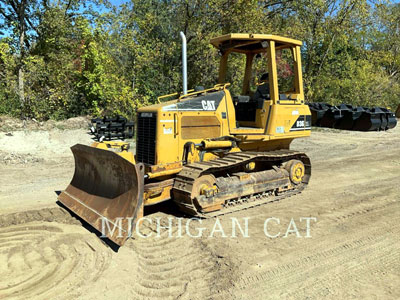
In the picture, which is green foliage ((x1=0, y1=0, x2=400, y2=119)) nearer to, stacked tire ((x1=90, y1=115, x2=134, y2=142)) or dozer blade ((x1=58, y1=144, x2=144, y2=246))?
stacked tire ((x1=90, y1=115, x2=134, y2=142))

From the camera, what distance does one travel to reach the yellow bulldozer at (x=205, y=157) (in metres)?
4.89

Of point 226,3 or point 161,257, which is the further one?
point 226,3

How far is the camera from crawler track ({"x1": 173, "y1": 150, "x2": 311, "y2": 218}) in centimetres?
499

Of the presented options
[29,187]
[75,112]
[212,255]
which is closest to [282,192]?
[212,255]

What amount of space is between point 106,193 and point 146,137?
1053 mm

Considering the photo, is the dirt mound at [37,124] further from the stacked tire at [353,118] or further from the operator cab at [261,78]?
the stacked tire at [353,118]

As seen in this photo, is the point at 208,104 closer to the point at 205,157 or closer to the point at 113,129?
the point at 205,157

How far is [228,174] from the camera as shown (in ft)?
18.7

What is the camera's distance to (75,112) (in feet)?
53.5

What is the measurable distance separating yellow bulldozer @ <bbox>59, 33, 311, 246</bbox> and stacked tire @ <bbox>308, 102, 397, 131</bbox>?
1124 cm

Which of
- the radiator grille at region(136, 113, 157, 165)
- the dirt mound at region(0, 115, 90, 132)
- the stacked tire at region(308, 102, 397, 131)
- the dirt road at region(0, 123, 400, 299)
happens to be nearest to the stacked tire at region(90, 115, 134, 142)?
the dirt mound at region(0, 115, 90, 132)

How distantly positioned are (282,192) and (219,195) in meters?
1.63

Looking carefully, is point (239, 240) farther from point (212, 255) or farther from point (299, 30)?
point (299, 30)

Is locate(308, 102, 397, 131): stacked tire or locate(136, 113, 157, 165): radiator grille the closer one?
locate(136, 113, 157, 165): radiator grille
